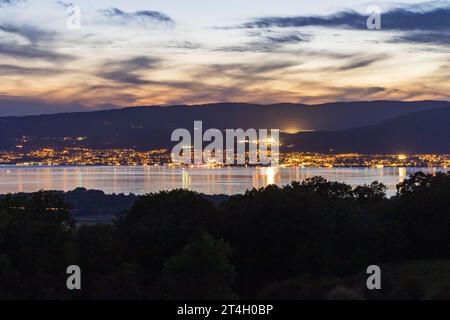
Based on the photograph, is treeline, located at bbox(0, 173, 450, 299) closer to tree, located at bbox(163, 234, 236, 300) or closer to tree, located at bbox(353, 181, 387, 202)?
tree, located at bbox(163, 234, 236, 300)

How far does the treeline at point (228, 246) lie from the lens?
70.8 feet

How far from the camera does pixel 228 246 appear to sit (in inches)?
937

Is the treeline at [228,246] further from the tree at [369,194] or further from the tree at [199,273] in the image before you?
the tree at [369,194]

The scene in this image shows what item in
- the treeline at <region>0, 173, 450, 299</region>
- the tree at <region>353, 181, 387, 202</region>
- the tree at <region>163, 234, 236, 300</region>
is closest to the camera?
the tree at <region>163, 234, 236, 300</region>

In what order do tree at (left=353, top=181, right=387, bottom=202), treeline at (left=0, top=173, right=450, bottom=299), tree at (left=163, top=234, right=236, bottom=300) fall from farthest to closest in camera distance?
1. tree at (left=353, top=181, right=387, bottom=202)
2. treeline at (left=0, top=173, right=450, bottom=299)
3. tree at (left=163, top=234, right=236, bottom=300)

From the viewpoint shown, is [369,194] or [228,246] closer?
[228,246]

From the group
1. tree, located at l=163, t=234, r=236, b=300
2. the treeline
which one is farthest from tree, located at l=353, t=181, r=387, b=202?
tree, located at l=163, t=234, r=236, b=300

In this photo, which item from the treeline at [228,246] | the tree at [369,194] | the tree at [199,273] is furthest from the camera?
the tree at [369,194]

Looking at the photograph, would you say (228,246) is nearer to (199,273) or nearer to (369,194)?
(199,273)

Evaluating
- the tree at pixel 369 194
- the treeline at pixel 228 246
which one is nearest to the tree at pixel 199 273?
the treeline at pixel 228 246

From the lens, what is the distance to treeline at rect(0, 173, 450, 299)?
21594 millimetres

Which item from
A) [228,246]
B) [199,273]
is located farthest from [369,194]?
[199,273]
